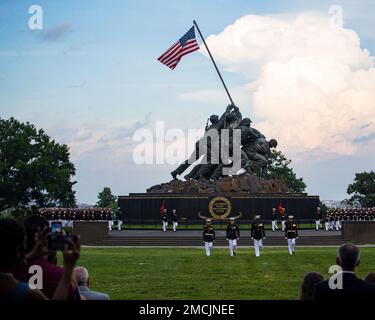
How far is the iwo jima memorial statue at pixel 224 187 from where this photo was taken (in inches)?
1849

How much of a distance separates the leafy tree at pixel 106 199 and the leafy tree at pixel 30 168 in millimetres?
37842

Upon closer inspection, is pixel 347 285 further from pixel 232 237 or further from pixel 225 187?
pixel 225 187

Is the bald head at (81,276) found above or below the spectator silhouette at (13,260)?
below

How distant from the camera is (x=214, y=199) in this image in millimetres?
46781

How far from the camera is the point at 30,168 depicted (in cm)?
Result: 6631

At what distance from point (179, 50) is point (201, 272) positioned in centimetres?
1952

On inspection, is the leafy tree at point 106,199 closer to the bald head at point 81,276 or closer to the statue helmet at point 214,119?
the statue helmet at point 214,119

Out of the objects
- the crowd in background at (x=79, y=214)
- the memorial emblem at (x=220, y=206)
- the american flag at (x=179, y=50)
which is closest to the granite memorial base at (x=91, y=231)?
the crowd in background at (x=79, y=214)

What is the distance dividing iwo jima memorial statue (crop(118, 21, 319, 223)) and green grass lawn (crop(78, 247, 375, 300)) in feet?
48.6

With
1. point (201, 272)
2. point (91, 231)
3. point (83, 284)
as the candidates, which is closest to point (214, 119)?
point (91, 231)

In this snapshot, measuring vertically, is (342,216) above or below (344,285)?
above

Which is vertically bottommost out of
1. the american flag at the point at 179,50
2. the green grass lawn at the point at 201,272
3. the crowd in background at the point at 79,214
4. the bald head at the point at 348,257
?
the green grass lawn at the point at 201,272

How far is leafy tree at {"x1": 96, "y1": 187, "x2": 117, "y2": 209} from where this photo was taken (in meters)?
111

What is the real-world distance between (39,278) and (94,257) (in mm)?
22093
